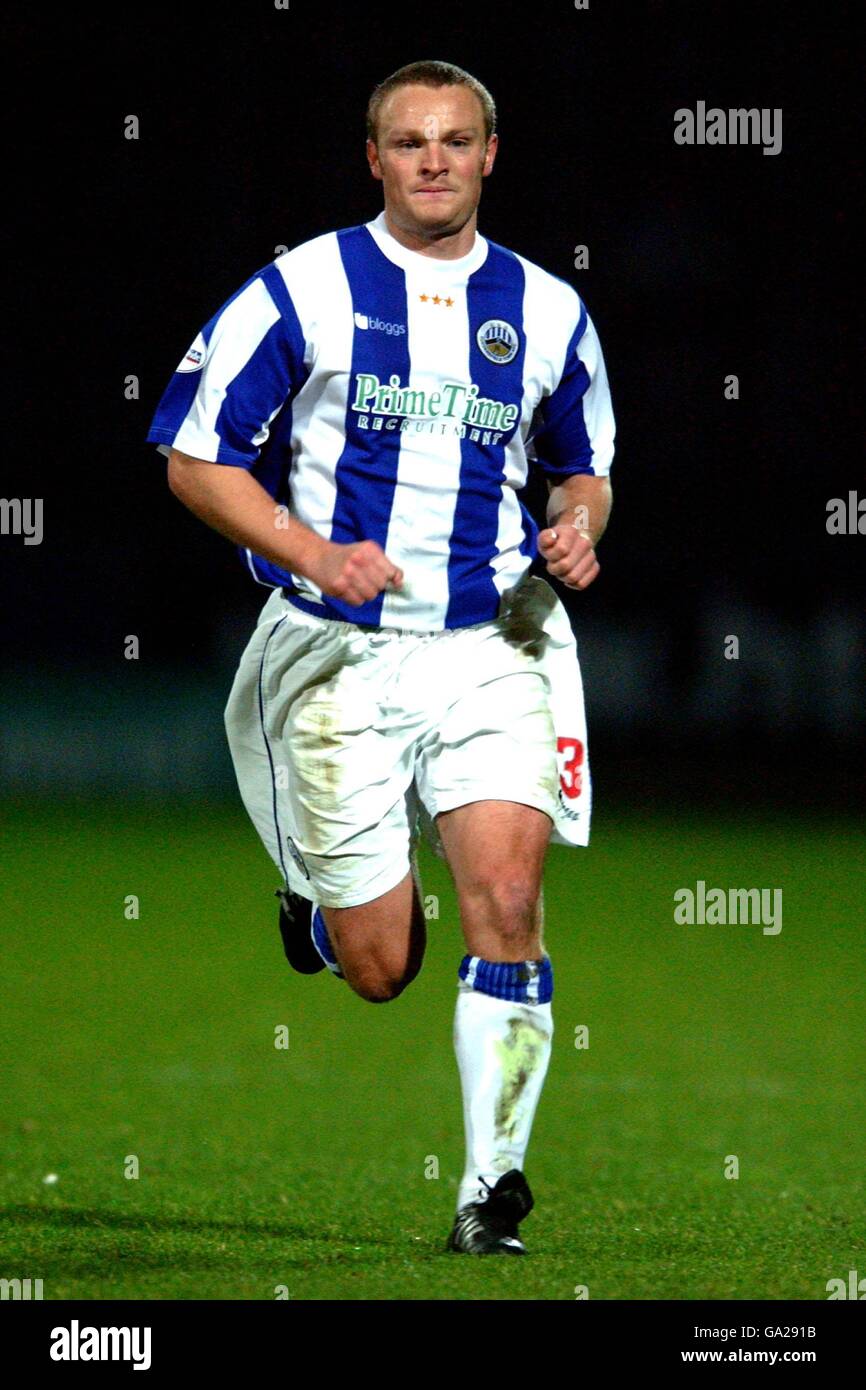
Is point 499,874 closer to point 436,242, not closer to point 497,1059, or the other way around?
point 497,1059

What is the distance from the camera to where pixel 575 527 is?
15.1 ft

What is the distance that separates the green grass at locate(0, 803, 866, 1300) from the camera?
4.45 m

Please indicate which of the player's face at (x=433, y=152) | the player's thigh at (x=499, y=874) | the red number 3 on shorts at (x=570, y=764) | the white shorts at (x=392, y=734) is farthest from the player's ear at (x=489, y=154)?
the player's thigh at (x=499, y=874)

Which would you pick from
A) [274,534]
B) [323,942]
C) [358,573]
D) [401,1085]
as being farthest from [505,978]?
[401,1085]

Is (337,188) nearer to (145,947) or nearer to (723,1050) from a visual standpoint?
(145,947)

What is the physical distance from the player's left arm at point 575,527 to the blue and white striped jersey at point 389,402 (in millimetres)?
156

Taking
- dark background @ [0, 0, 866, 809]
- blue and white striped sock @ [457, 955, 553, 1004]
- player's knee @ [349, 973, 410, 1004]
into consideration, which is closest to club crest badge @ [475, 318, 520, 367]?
blue and white striped sock @ [457, 955, 553, 1004]

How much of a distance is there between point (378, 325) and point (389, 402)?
161 millimetres

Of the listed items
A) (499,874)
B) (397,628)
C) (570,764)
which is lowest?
(499,874)

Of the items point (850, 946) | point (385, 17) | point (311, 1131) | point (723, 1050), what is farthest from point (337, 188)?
point (311, 1131)

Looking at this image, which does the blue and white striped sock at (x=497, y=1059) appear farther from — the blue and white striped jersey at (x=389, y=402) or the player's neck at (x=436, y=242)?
the player's neck at (x=436, y=242)

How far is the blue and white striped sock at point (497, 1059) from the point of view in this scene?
4379 millimetres

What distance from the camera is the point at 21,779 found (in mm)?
14742

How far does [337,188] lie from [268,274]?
11.4 meters
